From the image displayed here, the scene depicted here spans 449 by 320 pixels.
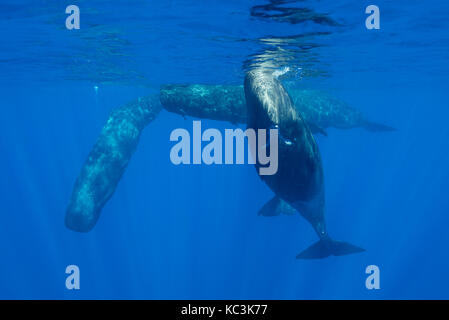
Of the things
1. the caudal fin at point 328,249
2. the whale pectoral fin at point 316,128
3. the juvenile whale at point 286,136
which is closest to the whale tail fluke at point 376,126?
the caudal fin at point 328,249

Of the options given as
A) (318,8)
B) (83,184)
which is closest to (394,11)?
(318,8)

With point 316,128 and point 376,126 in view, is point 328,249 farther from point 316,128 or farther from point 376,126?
point 376,126

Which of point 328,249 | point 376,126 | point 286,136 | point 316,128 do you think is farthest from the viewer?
point 376,126

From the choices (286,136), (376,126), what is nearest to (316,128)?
(286,136)

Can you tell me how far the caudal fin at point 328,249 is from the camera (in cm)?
1055

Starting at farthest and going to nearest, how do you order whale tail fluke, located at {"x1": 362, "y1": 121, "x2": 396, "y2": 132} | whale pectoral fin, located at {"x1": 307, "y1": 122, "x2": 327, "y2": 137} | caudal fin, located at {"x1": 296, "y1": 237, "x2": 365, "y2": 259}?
1. whale tail fluke, located at {"x1": 362, "y1": 121, "x2": 396, "y2": 132}
2. caudal fin, located at {"x1": 296, "y1": 237, "x2": 365, "y2": 259}
3. whale pectoral fin, located at {"x1": 307, "y1": 122, "x2": 327, "y2": 137}

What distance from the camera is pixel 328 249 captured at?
10.7m

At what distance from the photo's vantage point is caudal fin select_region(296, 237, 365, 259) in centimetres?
1055

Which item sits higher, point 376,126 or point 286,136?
point 376,126

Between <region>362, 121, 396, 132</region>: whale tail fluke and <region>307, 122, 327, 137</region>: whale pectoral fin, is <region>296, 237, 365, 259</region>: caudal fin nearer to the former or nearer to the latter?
<region>307, 122, 327, 137</region>: whale pectoral fin

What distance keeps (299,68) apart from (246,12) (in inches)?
363

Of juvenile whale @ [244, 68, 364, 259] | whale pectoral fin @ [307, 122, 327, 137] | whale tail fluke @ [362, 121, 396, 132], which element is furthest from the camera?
whale tail fluke @ [362, 121, 396, 132]

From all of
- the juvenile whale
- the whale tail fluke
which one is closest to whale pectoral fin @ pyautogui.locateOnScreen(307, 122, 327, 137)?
the juvenile whale

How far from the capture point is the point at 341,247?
1062 centimetres
